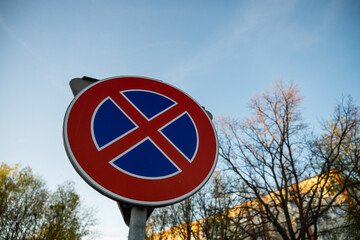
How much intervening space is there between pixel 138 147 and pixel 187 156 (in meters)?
0.29

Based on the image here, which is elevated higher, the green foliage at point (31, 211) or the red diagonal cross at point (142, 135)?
the green foliage at point (31, 211)

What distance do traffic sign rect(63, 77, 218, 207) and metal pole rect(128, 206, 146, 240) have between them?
0.04 m

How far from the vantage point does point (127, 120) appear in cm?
121

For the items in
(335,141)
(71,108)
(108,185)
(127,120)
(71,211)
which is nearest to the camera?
(108,185)

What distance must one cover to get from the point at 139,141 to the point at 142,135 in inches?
1.8

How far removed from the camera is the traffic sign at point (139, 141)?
98 cm

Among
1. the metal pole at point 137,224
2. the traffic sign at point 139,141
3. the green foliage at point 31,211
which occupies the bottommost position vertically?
the metal pole at point 137,224

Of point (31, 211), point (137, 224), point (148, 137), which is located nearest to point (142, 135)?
point (148, 137)

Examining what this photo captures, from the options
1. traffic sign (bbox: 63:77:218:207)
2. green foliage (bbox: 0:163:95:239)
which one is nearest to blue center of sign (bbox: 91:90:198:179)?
traffic sign (bbox: 63:77:218:207)

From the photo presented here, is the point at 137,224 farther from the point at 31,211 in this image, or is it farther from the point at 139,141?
the point at 31,211

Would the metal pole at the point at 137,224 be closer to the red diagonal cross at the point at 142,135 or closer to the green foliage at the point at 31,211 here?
the red diagonal cross at the point at 142,135

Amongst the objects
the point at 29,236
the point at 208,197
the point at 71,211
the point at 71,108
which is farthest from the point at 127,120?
the point at 71,211

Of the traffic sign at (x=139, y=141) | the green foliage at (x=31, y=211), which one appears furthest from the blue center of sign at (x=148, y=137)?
the green foliage at (x=31, y=211)

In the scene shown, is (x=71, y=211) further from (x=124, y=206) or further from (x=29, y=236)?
(x=124, y=206)
